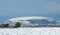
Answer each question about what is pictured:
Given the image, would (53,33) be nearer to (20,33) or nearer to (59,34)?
(59,34)

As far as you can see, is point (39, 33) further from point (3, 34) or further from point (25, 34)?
point (3, 34)

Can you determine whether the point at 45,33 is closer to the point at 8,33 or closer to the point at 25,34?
the point at 25,34

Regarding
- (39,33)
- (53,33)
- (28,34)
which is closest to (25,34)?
(28,34)

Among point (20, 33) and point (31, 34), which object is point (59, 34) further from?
point (20, 33)

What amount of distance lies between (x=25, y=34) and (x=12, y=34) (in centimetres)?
13

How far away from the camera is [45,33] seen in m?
1.43

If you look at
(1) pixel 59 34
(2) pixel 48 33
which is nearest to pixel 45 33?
(2) pixel 48 33

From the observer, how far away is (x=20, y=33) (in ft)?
4.68

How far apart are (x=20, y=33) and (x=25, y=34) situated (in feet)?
0.21

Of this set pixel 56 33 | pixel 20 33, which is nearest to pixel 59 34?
pixel 56 33

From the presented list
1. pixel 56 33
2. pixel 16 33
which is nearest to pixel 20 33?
pixel 16 33

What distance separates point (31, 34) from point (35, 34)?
0.16 feet

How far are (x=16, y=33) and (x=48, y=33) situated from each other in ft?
1.06

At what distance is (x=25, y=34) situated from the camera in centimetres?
139
